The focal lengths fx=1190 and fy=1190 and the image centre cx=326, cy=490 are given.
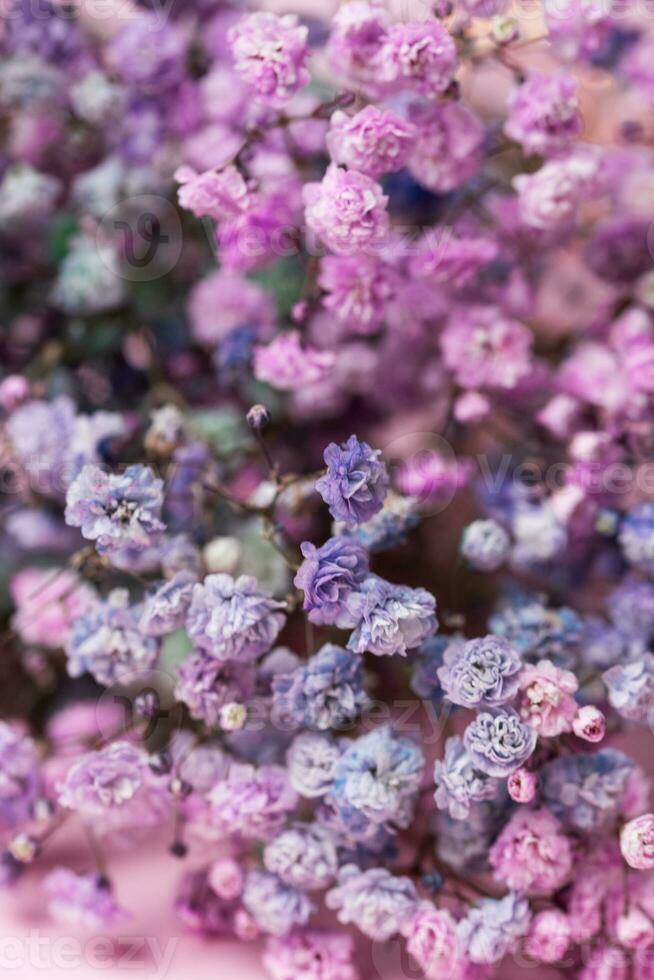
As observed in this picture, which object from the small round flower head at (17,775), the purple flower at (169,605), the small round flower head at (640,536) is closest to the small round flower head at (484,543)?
the small round flower head at (640,536)

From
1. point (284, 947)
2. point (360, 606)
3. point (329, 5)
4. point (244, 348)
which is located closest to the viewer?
point (360, 606)

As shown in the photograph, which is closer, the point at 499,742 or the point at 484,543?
the point at 499,742

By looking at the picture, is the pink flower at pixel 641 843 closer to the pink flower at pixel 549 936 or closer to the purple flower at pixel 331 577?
the pink flower at pixel 549 936

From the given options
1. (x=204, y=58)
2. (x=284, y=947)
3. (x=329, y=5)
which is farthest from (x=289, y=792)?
(x=329, y=5)

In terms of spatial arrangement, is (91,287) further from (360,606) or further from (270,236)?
(360,606)

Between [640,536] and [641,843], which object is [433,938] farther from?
[640,536]

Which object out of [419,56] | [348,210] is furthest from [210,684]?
[419,56]

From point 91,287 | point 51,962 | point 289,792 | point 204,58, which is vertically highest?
point 204,58

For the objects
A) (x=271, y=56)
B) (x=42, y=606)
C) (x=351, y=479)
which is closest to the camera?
(x=351, y=479)
